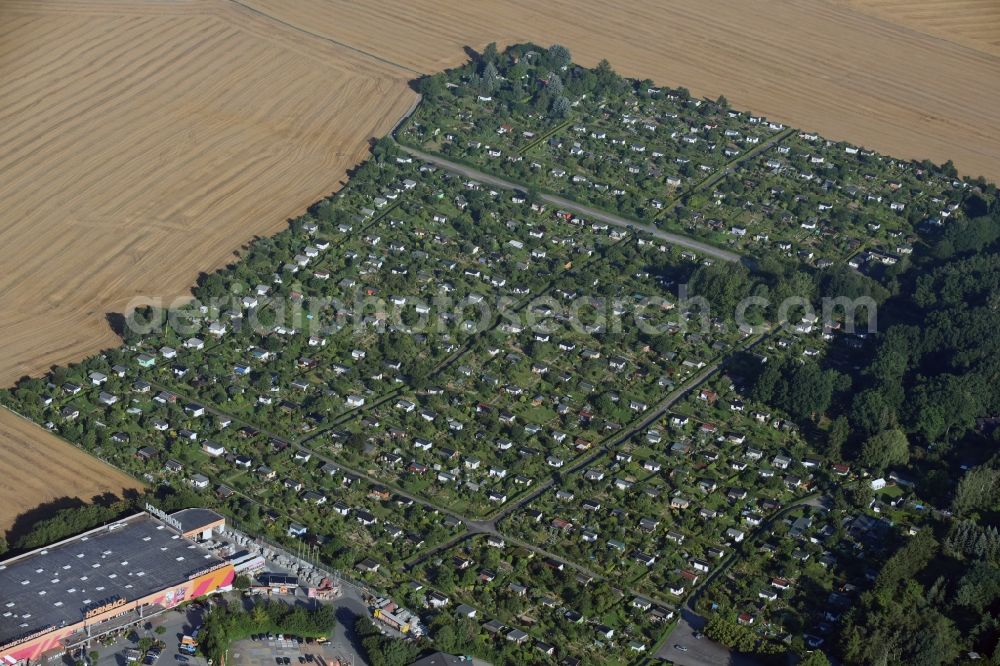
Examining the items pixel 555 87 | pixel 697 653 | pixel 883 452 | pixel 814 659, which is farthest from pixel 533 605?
pixel 555 87

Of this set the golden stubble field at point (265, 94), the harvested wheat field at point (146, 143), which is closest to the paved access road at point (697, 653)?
the golden stubble field at point (265, 94)

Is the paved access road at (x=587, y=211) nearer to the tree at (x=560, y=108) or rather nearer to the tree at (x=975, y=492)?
the tree at (x=560, y=108)

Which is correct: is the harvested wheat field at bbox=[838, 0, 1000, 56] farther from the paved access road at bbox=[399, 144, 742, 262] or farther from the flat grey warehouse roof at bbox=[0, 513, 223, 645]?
the flat grey warehouse roof at bbox=[0, 513, 223, 645]

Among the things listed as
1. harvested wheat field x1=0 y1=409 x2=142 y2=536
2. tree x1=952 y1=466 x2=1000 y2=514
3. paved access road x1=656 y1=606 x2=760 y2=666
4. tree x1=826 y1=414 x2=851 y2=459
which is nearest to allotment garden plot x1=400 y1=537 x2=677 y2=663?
paved access road x1=656 y1=606 x2=760 y2=666

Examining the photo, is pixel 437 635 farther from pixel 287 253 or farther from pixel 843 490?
pixel 287 253

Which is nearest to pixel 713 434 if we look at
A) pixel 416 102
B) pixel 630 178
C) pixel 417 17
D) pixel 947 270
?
pixel 947 270

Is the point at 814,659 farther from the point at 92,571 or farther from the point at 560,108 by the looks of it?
the point at 560,108
